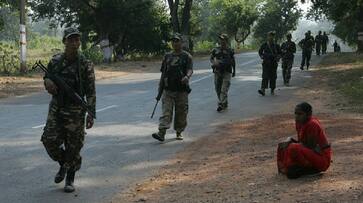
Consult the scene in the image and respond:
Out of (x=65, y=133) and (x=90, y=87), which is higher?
(x=90, y=87)

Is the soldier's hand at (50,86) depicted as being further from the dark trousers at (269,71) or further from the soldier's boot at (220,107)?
the dark trousers at (269,71)

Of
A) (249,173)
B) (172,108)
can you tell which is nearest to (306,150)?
(249,173)

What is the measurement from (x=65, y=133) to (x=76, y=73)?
0.70 m

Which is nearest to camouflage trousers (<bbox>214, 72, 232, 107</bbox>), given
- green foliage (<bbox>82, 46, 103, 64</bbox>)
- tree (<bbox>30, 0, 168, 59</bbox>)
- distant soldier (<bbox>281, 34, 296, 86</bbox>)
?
distant soldier (<bbox>281, 34, 296, 86</bbox>)

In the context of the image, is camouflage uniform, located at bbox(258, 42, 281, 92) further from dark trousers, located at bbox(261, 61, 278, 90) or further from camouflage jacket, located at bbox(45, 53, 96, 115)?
camouflage jacket, located at bbox(45, 53, 96, 115)

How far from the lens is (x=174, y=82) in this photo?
1000cm

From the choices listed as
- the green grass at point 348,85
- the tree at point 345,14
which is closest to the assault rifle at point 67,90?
the green grass at point 348,85

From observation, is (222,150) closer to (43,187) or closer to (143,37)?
(43,187)

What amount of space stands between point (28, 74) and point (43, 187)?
19308 millimetres

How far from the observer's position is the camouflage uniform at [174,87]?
32.8ft

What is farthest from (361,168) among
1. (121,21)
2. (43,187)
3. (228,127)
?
(121,21)

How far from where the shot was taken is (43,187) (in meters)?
6.95

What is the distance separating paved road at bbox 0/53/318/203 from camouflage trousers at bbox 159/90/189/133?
0.33 meters

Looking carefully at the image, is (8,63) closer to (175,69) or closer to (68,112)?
(175,69)
